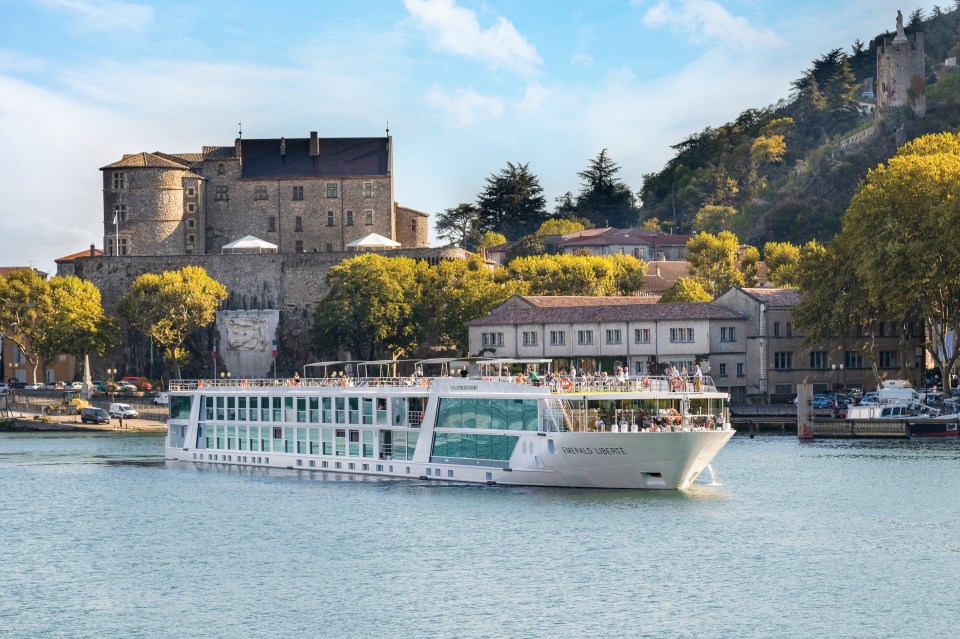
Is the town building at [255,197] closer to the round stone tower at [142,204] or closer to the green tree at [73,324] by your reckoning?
the round stone tower at [142,204]

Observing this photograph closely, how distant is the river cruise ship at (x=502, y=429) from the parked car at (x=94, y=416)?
39.3 meters

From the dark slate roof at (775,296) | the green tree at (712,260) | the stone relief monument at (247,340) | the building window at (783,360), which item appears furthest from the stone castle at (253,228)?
the building window at (783,360)

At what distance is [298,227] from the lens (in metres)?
137

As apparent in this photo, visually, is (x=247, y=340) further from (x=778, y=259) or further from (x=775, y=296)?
(x=775, y=296)

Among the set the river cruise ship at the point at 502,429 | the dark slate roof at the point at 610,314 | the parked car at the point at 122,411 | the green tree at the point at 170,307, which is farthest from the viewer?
the green tree at the point at 170,307

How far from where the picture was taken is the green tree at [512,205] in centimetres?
17812

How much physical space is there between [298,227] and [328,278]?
51.7 feet

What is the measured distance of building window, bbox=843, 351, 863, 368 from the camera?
102m

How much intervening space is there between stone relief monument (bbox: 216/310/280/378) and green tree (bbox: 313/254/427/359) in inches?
361

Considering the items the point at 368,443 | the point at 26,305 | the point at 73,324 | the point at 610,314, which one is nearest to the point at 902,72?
the point at 610,314

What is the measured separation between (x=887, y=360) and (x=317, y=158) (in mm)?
58896

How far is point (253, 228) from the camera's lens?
452ft

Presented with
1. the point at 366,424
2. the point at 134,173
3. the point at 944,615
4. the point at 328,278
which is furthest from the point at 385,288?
the point at 944,615

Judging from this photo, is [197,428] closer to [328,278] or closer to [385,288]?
[385,288]
